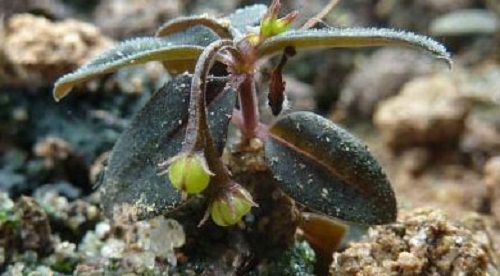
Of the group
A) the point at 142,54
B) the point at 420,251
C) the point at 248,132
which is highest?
the point at 142,54

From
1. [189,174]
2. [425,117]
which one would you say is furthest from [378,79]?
[189,174]

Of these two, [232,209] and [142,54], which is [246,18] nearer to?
[142,54]

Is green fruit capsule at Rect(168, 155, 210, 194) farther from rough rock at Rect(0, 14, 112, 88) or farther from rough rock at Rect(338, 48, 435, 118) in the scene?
rough rock at Rect(338, 48, 435, 118)

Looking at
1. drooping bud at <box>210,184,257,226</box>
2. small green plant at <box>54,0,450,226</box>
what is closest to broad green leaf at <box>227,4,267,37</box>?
small green plant at <box>54,0,450,226</box>

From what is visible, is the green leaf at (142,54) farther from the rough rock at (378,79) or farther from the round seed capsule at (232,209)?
the rough rock at (378,79)

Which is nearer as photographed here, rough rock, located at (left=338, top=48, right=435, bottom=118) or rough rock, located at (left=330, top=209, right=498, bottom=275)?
rough rock, located at (left=330, top=209, right=498, bottom=275)

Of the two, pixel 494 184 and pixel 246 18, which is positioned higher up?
pixel 246 18

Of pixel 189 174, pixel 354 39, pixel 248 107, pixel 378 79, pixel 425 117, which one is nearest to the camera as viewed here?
pixel 189 174
